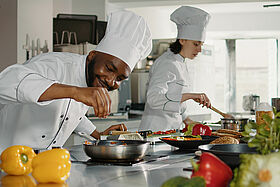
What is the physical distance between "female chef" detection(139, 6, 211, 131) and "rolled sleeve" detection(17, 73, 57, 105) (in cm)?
160

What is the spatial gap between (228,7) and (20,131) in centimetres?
582

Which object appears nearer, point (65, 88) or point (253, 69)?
point (65, 88)

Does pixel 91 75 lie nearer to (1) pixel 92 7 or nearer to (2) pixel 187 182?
(2) pixel 187 182

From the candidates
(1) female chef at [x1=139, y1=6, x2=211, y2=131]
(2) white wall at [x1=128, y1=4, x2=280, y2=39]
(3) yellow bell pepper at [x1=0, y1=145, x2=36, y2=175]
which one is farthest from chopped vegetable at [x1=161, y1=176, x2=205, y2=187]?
(2) white wall at [x1=128, y1=4, x2=280, y2=39]

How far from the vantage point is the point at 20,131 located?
1.94 meters

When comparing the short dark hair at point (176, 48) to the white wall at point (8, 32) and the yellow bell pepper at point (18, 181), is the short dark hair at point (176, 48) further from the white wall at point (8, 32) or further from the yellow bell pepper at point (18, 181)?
the yellow bell pepper at point (18, 181)

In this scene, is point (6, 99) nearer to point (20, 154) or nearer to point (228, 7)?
point (20, 154)

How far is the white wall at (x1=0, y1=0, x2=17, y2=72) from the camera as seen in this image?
11.0ft

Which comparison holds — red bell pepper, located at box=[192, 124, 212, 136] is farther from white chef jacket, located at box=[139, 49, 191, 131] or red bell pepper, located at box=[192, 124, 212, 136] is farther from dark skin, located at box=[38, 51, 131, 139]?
white chef jacket, located at box=[139, 49, 191, 131]

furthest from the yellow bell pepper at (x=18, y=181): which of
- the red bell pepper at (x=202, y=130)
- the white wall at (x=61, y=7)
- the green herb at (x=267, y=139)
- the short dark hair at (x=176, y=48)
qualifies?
the white wall at (x=61, y=7)

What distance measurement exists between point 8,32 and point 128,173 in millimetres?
2508

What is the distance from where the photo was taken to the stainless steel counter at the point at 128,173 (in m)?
1.09

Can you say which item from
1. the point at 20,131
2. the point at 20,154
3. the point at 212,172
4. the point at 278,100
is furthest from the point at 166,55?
the point at 212,172

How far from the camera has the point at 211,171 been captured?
770 mm
